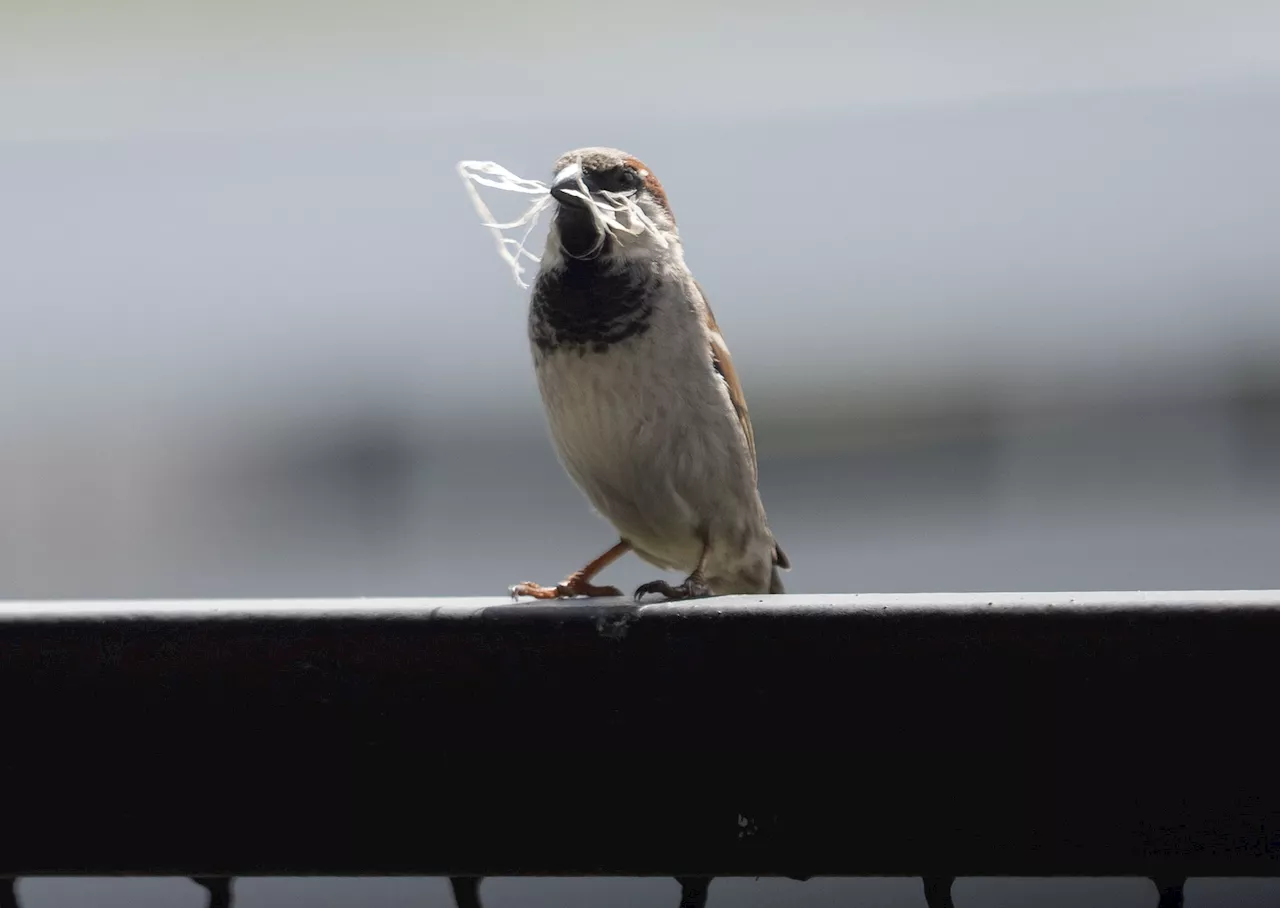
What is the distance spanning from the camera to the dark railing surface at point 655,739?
2.72ft

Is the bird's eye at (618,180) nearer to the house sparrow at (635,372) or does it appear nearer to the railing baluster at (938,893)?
the house sparrow at (635,372)

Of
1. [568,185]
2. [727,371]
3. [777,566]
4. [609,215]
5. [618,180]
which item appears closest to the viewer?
[568,185]

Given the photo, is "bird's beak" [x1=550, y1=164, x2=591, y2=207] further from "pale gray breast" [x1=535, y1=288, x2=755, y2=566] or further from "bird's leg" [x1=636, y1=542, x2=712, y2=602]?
"bird's leg" [x1=636, y1=542, x2=712, y2=602]

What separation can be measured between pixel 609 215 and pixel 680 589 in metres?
0.54

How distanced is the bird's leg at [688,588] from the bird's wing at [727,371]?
18cm

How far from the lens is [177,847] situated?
0.89 meters

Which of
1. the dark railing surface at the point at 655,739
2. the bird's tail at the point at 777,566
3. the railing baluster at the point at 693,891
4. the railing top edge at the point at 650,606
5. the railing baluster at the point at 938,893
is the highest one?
the railing top edge at the point at 650,606

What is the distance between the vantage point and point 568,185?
1.69 metres

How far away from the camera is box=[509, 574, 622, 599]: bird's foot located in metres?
2.02

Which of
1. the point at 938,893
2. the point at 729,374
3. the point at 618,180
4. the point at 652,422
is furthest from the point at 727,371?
the point at 938,893

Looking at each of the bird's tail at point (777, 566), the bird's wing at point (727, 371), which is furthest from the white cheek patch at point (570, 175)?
the bird's tail at point (777, 566)

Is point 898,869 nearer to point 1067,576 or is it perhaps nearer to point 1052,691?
point 1052,691

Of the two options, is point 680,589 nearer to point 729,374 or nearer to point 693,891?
point 729,374

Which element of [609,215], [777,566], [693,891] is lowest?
[777,566]
